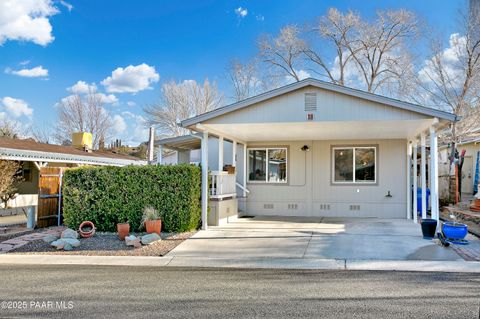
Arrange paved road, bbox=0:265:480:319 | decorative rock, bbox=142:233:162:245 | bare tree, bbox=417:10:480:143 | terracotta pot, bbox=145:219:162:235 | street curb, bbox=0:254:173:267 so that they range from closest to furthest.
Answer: paved road, bbox=0:265:480:319, street curb, bbox=0:254:173:267, decorative rock, bbox=142:233:162:245, terracotta pot, bbox=145:219:162:235, bare tree, bbox=417:10:480:143

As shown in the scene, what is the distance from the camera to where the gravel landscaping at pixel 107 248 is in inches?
310

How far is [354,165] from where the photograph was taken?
503 inches

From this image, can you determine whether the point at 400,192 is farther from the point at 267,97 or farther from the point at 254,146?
the point at 267,97

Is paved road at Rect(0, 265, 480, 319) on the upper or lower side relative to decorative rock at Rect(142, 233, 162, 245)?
lower

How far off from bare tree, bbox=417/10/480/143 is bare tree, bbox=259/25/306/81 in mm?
13211

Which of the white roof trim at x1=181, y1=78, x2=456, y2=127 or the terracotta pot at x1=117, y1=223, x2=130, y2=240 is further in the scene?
the terracotta pot at x1=117, y1=223, x2=130, y2=240

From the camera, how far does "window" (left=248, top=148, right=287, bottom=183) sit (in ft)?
43.9

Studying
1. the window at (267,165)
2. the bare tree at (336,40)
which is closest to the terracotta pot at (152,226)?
the window at (267,165)

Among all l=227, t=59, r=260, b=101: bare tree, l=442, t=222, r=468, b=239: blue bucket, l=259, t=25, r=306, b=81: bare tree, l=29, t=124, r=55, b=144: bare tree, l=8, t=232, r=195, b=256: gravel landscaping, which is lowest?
l=8, t=232, r=195, b=256: gravel landscaping

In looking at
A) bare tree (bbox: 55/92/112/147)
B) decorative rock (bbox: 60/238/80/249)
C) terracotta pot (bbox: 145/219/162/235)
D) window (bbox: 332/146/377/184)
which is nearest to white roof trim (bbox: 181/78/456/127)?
terracotta pot (bbox: 145/219/162/235)

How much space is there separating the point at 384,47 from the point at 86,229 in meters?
24.5

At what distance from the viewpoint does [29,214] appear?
10.8m

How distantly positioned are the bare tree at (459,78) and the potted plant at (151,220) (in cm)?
1193

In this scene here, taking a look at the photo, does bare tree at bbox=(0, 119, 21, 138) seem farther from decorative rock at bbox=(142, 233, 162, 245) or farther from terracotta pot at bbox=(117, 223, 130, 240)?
Result: decorative rock at bbox=(142, 233, 162, 245)
